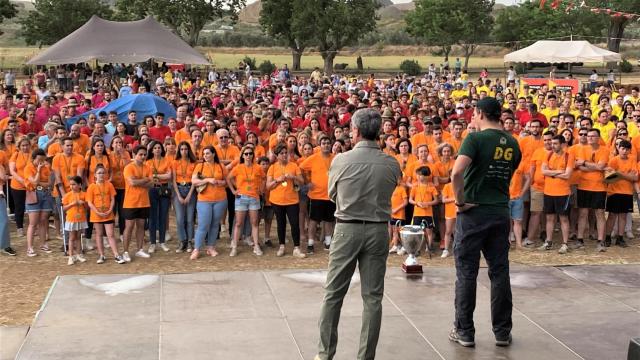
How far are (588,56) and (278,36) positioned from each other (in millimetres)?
35834

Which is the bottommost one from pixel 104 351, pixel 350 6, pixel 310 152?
pixel 104 351

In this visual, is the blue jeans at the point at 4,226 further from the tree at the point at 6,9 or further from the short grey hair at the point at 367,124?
the tree at the point at 6,9

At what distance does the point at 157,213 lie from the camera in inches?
418

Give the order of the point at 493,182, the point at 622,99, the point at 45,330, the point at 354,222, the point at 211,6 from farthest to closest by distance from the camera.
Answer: the point at 211,6 → the point at 622,99 → the point at 45,330 → the point at 493,182 → the point at 354,222

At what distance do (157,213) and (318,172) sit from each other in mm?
2282

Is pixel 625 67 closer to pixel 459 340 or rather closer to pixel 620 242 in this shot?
pixel 620 242

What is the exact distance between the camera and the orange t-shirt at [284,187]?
10.4m

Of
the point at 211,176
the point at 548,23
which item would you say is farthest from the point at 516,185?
the point at 548,23

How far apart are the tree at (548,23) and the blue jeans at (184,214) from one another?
51.0m

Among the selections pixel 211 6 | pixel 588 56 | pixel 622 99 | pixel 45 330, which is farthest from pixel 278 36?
pixel 45 330

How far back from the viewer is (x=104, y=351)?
6.12 metres

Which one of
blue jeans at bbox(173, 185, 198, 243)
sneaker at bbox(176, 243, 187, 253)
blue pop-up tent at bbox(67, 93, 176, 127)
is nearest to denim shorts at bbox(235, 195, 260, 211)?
blue jeans at bbox(173, 185, 198, 243)

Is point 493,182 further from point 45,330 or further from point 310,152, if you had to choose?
point 310,152

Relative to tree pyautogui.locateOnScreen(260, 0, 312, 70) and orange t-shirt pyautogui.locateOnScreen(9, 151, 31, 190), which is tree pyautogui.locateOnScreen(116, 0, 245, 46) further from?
orange t-shirt pyautogui.locateOnScreen(9, 151, 31, 190)
